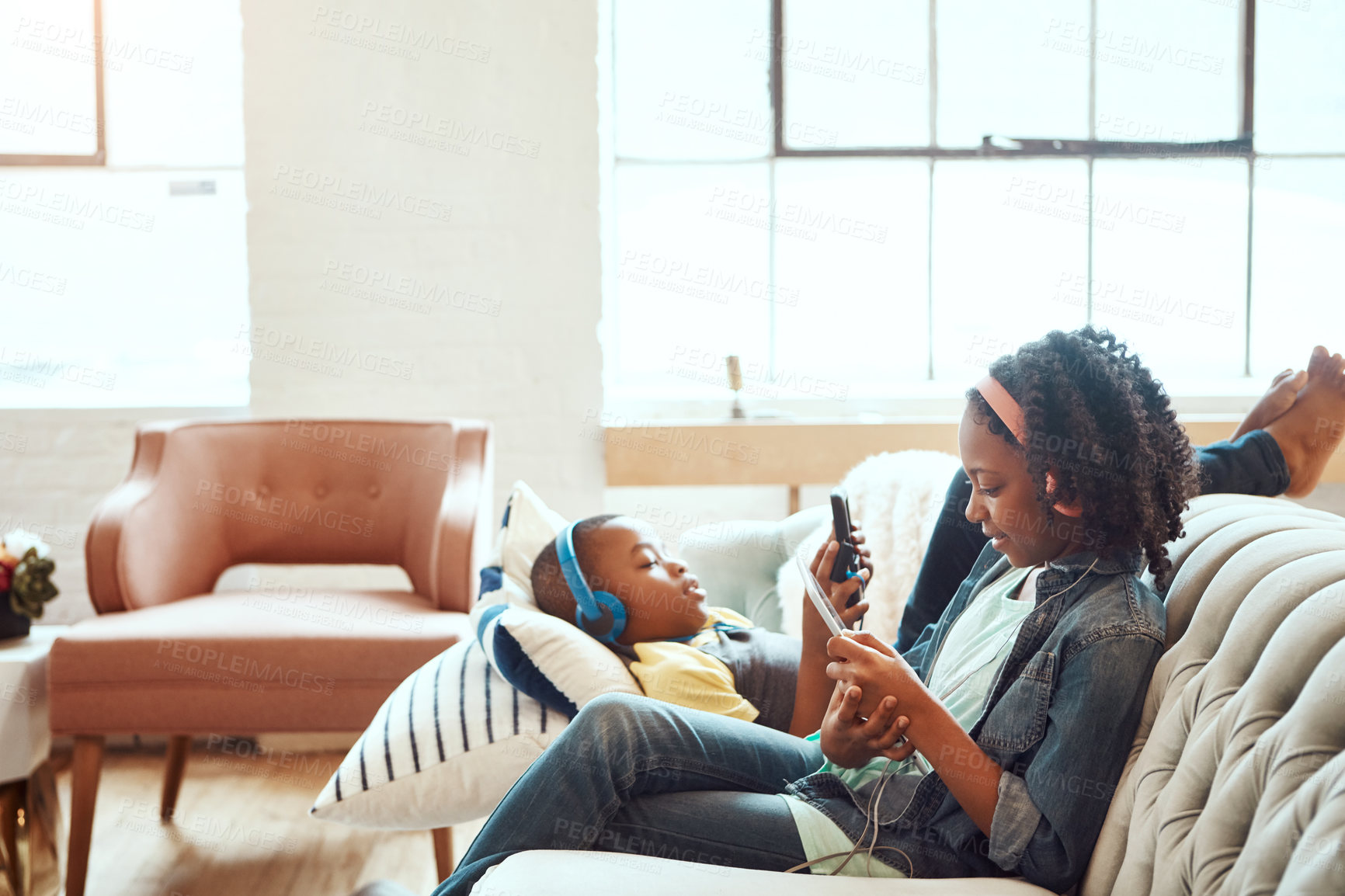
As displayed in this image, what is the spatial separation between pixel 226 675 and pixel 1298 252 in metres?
3.01

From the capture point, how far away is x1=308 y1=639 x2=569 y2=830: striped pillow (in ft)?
4.98

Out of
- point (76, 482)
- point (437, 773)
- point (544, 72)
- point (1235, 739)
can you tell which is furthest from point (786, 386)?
point (1235, 739)

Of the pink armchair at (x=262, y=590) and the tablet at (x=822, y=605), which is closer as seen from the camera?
the tablet at (x=822, y=605)

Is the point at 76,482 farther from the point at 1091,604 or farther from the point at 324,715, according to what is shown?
the point at 1091,604

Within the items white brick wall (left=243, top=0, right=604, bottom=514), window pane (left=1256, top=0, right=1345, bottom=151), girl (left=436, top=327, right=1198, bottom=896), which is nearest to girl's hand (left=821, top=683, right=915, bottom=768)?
girl (left=436, top=327, right=1198, bottom=896)

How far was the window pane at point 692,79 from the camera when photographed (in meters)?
2.95

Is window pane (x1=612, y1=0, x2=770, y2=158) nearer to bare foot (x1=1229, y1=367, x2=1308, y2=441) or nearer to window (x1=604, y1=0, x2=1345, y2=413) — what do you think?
window (x1=604, y1=0, x2=1345, y2=413)

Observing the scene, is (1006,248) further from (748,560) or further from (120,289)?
(120,289)

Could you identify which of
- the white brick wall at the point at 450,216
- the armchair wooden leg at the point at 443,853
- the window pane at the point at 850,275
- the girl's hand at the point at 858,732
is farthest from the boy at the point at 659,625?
the window pane at the point at 850,275

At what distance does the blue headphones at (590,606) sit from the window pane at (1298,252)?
2345 millimetres

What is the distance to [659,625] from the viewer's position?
162 centimetres

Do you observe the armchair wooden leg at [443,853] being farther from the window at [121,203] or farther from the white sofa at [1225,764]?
the window at [121,203]

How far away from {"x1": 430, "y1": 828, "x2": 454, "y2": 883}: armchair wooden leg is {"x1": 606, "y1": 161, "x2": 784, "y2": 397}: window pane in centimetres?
148

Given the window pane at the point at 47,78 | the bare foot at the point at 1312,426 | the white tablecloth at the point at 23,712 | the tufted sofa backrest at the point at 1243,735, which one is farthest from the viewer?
the window pane at the point at 47,78
